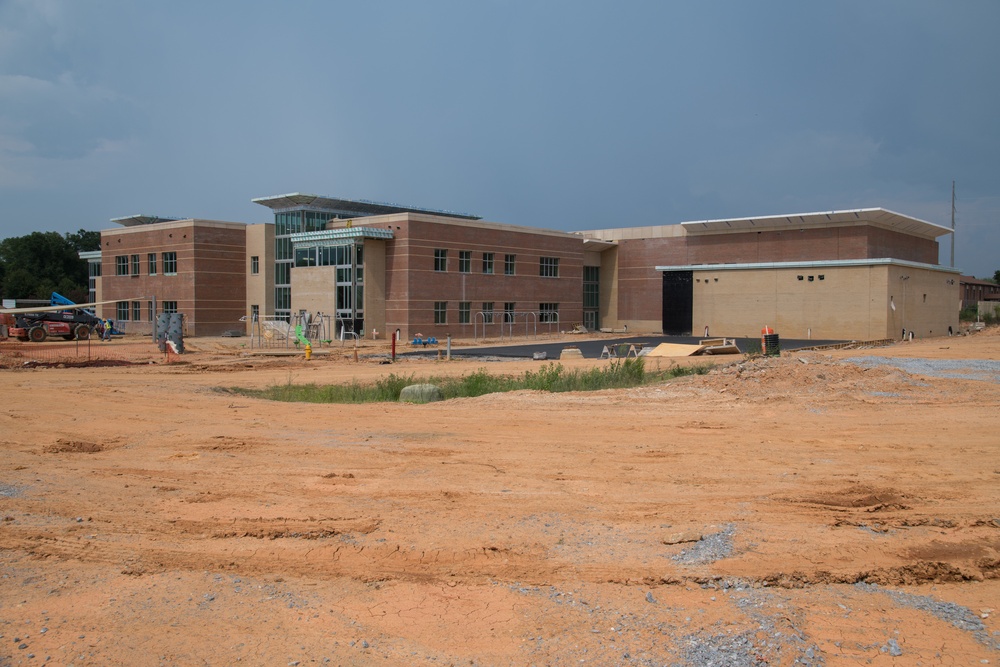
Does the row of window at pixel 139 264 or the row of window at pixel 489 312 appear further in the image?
the row of window at pixel 139 264

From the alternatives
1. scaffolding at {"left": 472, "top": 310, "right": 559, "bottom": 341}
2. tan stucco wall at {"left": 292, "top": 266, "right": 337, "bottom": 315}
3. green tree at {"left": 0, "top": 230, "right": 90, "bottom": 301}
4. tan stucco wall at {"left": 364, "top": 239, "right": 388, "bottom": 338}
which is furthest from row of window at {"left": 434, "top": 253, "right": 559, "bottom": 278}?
green tree at {"left": 0, "top": 230, "right": 90, "bottom": 301}

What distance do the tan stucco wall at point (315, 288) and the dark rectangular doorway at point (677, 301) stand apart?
80.9 feet

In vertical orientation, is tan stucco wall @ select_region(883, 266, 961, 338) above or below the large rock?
above

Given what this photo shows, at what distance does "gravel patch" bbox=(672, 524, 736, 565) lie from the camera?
6.75 metres

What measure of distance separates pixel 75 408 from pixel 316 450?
7.79 meters

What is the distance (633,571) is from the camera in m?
6.54

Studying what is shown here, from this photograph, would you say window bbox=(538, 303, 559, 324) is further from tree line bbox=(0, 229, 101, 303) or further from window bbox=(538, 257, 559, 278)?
tree line bbox=(0, 229, 101, 303)

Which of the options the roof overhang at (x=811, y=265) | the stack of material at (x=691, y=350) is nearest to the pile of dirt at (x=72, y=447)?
the stack of material at (x=691, y=350)

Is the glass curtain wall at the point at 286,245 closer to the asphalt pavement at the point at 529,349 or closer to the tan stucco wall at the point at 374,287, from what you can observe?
the tan stucco wall at the point at 374,287

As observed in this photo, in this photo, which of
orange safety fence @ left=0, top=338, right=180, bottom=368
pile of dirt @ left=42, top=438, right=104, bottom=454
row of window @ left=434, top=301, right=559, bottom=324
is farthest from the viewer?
row of window @ left=434, top=301, right=559, bottom=324

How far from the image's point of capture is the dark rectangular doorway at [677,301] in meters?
55.2

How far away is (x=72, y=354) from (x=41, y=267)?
199 feet

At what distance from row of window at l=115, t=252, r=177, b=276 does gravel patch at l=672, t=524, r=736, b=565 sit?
186ft

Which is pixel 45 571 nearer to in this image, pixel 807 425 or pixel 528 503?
pixel 528 503
